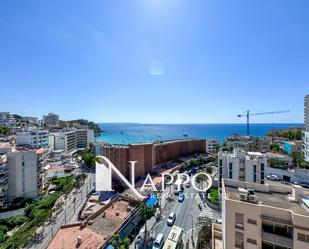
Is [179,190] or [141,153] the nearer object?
[179,190]

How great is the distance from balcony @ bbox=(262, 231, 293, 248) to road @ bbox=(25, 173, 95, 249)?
18578 millimetres

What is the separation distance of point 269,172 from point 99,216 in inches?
1199

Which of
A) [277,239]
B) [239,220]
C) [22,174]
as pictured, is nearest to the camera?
[277,239]

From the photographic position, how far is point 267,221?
9.59 meters

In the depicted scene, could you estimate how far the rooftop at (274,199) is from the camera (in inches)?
400

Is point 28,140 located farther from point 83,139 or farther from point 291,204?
point 291,204

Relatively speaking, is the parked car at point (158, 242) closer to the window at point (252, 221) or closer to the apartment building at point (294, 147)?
the window at point (252, 221)

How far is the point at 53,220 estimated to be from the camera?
23547 mm

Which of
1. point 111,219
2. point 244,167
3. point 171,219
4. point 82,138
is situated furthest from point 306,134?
point 82,138

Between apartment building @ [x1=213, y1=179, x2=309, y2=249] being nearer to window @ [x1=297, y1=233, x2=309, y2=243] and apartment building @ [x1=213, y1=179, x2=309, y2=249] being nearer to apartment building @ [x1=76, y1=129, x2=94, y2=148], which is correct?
window @ [x1=297, y1=233, x2=309, y2=243]

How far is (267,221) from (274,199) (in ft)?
7.42

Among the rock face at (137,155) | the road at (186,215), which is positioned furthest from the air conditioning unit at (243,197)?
the rock face at (137,155)

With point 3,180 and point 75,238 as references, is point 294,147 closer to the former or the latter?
point 75,238

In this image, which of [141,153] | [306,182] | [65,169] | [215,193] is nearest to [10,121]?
[65,169]
